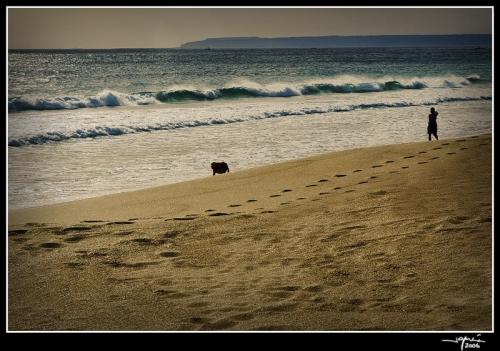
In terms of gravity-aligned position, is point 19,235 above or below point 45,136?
below

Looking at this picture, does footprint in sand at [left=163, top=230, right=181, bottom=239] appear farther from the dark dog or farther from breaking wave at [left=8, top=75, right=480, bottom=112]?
breaking wave at [left=8, top=75, right=480, bottom=112]

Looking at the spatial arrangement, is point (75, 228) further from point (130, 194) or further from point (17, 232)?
point (130, 194)

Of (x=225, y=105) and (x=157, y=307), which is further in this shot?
(x=225, y=105)

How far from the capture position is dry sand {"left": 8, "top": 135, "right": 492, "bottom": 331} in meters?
4.05

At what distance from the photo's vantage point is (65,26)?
5.35 m

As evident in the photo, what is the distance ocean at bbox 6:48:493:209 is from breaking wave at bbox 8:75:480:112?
0.04m

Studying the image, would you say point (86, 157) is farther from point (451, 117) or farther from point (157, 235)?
point (451, 117)

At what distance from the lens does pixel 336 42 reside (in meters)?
6.04

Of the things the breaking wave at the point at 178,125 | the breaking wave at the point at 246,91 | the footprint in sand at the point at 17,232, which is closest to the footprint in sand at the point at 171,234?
the footprint in sand at the point at 17,232

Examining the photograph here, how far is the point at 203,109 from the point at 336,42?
7309 millimetres

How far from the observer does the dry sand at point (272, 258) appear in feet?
13.3
